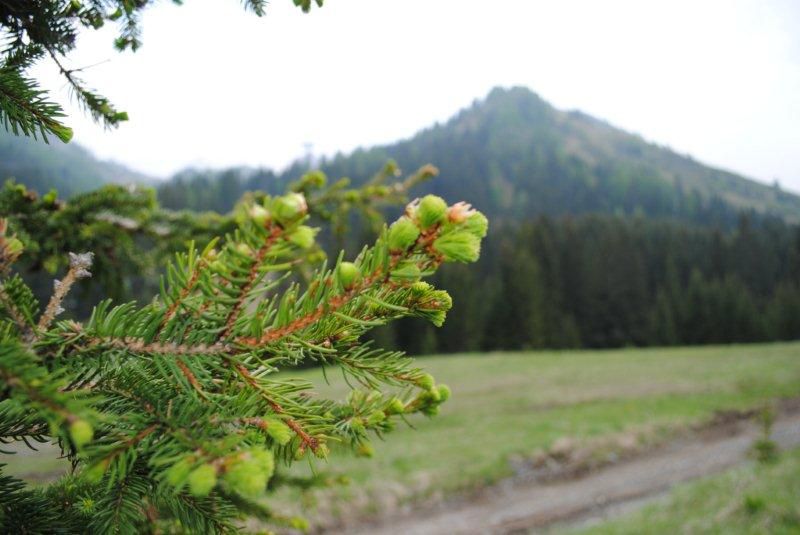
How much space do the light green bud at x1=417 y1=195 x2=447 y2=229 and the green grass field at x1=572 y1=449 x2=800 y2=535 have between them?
9.37 metres

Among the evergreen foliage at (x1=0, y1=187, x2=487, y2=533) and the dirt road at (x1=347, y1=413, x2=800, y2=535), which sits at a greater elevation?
the evergreen foliage at (x1=0, y1=187, x2=487, y2=533)

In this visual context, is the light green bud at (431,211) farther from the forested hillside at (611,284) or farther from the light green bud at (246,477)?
the forested hillside at (611,284)

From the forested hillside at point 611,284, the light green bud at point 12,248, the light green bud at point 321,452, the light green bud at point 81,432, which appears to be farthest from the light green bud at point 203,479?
the forested hillside at point 611,284

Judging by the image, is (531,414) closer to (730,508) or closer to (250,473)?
(730,508)

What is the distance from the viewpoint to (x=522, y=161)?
539ft

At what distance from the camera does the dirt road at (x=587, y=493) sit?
10.9 metres

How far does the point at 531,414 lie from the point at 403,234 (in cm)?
2002

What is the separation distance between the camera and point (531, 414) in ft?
62.2

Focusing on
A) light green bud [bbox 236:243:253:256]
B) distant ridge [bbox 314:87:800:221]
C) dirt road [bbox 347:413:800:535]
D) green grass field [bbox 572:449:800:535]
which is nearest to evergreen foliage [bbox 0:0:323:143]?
light green bud [bbox 236:243:253:256]

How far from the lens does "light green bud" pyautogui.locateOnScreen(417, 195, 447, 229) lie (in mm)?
790

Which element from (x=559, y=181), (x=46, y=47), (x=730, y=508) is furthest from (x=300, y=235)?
(x=559, y=181)

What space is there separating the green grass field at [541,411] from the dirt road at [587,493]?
0.70 meters

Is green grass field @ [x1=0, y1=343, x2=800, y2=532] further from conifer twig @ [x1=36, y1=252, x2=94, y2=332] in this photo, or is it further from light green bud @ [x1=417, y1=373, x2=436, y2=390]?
conifer twig @ [x1=36, y1=252, x2=94, y2=332]

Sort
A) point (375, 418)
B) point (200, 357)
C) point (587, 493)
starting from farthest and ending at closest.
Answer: point (587, 493)
point (375, 418)
point (200, 357)
